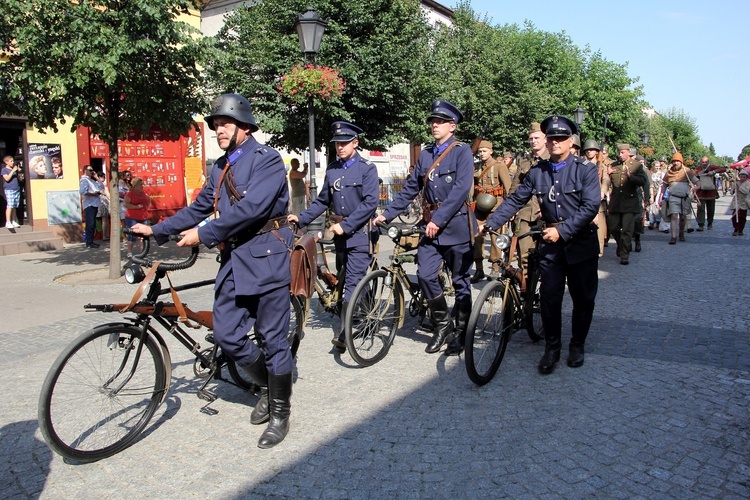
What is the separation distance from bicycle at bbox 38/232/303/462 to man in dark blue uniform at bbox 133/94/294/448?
0.28 m

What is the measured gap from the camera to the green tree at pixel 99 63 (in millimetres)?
8289

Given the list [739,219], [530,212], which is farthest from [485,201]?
[739,219]

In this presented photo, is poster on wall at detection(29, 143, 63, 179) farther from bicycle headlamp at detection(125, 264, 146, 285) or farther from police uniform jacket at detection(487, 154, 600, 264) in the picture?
police uniform jacket at detection(487, 154, 600, 264)

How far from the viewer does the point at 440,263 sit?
5.44 m

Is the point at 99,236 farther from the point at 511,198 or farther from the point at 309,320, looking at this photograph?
the point at 511,198

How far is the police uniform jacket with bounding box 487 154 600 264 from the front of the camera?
4.74 meters

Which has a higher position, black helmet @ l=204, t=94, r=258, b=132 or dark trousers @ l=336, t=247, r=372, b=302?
black helmet @ l=204, t=94, r=258, b=132

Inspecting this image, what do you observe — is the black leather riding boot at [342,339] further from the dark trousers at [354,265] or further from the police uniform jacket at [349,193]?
the police uniform jacket at [349,193]

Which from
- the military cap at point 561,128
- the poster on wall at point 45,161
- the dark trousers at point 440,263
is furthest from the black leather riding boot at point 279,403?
the poster on wall at point 45,161

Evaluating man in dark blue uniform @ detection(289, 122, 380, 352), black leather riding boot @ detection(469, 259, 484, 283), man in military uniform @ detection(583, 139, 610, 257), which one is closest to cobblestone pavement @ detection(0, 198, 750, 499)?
man in dark blue uniform @ detection(289, 122, 380, 352)

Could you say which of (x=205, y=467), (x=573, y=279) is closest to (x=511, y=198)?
(x=573, y=279)

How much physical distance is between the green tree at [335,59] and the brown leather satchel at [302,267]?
28.6 feet

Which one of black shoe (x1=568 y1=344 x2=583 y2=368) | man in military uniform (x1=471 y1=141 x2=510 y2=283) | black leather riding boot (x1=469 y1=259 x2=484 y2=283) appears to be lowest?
black shoe (x1=568 y1=344 x2=583 y2=368)

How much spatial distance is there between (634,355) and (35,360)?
5175mm
